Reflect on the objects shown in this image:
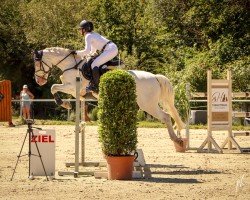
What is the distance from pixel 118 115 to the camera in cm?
1146

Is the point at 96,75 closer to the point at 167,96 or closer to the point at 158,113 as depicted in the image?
the point at 158,113

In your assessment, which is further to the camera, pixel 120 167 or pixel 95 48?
pixel 95 48

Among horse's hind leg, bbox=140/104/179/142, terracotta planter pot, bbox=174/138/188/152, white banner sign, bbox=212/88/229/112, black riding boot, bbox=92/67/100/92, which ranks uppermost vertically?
black riding boot, bbox=92/67/100/92

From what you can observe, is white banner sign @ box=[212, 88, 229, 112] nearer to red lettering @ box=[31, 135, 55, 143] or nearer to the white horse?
the white horse

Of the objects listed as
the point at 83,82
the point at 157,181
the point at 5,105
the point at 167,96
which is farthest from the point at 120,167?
the point at 5,105

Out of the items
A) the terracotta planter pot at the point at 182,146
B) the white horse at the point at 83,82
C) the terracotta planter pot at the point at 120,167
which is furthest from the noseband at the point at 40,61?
the terracotta planter pot at the point at 120,167

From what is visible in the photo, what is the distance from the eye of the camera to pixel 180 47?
3991 cm

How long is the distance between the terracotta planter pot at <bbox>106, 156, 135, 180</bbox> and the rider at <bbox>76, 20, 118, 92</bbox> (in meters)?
3.26

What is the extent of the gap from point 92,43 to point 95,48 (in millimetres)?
226

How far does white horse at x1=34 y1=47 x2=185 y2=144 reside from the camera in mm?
14758

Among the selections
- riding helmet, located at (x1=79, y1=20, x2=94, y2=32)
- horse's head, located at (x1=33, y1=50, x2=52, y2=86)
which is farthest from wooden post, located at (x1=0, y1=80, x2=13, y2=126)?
riding helmet, located at (x1=79, y1=20, x2=94, y2=32)

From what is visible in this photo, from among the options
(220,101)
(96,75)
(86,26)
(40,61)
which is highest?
(86,26)

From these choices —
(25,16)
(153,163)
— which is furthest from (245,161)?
(25,16)

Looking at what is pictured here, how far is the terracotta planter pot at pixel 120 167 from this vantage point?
11.5 meters
